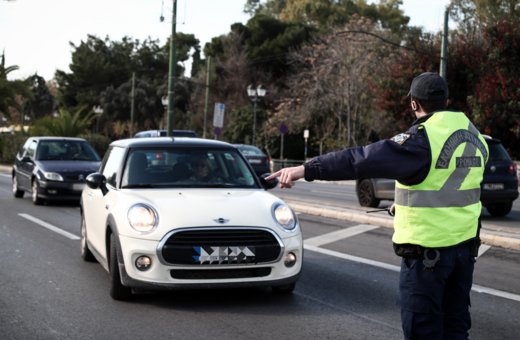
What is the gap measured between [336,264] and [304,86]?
30.7m

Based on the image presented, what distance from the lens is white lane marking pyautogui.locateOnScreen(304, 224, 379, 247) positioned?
29.6ft

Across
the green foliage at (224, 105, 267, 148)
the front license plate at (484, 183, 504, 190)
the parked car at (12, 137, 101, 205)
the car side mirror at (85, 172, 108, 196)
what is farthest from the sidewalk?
the green foliage at (224, 105, 267, 148)

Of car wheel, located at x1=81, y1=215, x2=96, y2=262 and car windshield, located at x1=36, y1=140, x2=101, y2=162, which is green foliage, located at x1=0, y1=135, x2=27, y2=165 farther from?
car wheel, located at x1=81, y1=215, x2=96, y2=262

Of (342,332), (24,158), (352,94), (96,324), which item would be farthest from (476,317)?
(352,94)

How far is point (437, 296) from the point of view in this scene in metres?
2.96

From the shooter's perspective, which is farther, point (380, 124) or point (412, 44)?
point (380, 124)

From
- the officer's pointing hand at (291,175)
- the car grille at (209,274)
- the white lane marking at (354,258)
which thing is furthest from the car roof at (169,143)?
the officer's pointing hand at (291,175)

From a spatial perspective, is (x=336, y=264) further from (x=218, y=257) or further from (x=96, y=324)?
(x=96, y=324)

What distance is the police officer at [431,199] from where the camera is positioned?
2.94m

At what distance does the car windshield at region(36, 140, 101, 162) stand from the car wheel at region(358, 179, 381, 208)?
20.6ft

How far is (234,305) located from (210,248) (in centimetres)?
65

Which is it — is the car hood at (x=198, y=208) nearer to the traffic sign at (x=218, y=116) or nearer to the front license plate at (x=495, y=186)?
the front license plate at (x=495, y=186)

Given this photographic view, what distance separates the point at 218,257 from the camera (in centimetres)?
504

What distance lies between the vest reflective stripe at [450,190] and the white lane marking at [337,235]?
5798 mm
